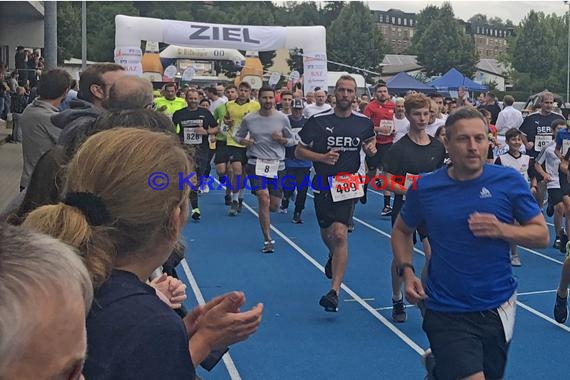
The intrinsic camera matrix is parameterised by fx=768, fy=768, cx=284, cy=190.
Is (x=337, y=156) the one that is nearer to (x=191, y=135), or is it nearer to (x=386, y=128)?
(x=191, y=135)

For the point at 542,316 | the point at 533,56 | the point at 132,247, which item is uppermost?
the point at 533,56

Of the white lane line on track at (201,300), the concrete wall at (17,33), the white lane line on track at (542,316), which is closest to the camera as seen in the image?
the white lane line on track at (201,300)

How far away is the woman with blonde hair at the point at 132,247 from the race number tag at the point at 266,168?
8162mm

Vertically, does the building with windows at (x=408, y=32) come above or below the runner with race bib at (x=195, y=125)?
above

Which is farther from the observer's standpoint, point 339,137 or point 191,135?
point 191,135

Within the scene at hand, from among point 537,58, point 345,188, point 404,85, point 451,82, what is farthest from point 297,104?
point 537,58

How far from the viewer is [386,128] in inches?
524

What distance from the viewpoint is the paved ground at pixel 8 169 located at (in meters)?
12.8

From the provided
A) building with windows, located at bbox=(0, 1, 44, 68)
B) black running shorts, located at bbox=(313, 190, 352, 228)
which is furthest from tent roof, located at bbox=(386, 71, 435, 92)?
black running shorts, located at bbox=(313, 190, 352, 228)

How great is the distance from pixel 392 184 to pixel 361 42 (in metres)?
81.2

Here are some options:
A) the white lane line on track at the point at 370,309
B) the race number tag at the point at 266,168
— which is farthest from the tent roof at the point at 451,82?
the white lane line on track at the point at 370,309

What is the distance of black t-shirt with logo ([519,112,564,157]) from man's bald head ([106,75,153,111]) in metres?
9.18

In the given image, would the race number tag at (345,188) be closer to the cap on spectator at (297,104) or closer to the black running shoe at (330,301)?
the black running shoe at (330,301)

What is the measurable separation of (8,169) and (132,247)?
1575 cm
